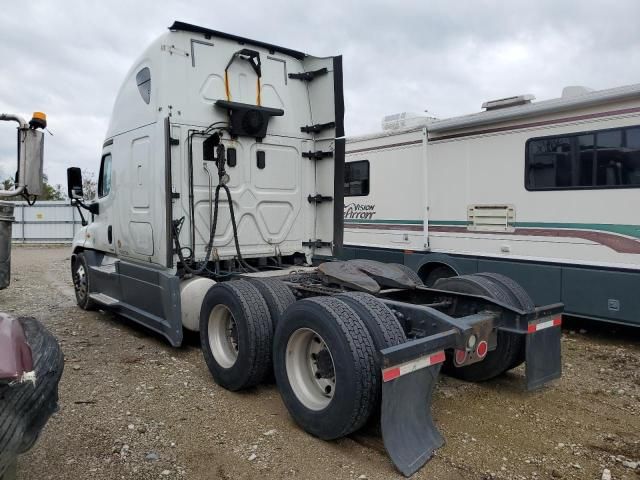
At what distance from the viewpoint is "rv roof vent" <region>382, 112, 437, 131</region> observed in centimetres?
800

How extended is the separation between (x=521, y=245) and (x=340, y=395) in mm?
4319

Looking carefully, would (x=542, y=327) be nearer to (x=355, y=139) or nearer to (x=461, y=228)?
(x=461, y=228)

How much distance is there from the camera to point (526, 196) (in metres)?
6.66

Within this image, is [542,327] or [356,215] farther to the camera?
[356,215]

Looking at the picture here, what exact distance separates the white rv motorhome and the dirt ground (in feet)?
3.51

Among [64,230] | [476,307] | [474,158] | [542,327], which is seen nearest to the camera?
[542,327]

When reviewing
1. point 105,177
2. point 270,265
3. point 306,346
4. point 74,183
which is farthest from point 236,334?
Result: point 74,183

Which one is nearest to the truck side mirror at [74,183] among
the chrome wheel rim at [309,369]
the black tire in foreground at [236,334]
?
the black tire in foreground at [236,334]

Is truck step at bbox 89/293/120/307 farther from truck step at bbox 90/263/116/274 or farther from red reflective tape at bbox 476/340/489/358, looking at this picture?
red reflective tape at bbox 476/340/489/358

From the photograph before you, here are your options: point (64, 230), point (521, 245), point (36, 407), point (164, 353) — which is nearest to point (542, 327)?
point (521, 245)

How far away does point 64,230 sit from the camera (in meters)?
22.8

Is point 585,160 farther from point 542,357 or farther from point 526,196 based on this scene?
point 542,357

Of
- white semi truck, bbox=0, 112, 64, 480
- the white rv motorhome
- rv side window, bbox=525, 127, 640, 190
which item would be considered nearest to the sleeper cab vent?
the white rv motorhome

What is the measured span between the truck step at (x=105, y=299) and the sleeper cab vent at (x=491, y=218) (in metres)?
4.75
